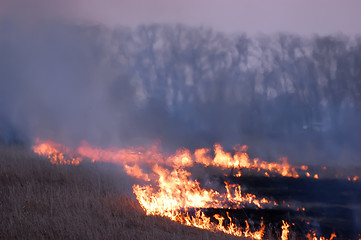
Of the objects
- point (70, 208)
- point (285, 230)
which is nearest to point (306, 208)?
point (285, 230)

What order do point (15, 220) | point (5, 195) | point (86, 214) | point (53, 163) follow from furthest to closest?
point (53, 163), point (5, 195), point (86, 214), point (15, 220)

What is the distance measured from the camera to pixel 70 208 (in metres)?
13.9

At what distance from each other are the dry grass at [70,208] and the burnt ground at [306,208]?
6015 millimetres

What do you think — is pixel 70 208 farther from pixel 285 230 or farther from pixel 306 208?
pixel 306 208

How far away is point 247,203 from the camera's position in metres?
22.5

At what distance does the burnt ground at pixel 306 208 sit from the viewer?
19984mm

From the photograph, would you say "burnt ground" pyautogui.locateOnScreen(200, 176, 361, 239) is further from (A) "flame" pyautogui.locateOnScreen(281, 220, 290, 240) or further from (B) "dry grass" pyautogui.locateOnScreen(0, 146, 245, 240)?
(B) "dry grass" pyautogui.locateOnScreen(0, 146, 245, 240)

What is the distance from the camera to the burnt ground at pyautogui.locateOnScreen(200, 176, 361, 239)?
20.0 m

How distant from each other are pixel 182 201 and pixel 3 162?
9212 mm

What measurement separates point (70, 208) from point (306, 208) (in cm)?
1391

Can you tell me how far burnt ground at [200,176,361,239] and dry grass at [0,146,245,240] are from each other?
237 inches

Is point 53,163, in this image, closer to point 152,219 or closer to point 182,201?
point 182,201

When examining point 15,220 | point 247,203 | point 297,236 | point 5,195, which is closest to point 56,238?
point 15,220

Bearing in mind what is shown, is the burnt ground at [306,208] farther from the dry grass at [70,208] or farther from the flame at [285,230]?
the dry grass at [70,208]
